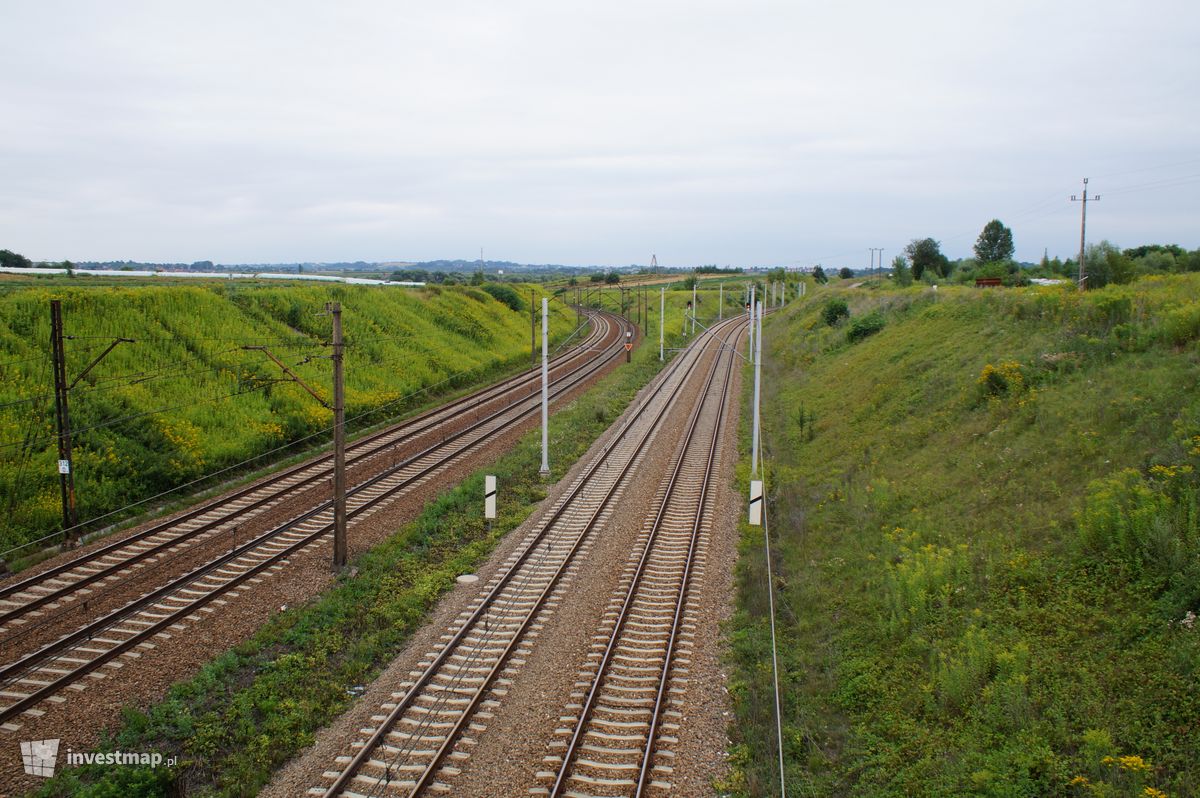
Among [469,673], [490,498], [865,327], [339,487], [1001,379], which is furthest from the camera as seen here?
[865,327]

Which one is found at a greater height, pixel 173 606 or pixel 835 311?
pixel 835 311

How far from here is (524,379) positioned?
47.7m

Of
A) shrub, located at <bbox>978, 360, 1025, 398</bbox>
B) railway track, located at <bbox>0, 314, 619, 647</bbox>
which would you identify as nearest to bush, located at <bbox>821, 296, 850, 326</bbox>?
railway track, located at <bbox>0, 314, 619, 647</bbox>

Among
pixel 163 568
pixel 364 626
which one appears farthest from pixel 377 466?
pixel 364 626

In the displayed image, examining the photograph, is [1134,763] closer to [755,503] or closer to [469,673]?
[469,673]

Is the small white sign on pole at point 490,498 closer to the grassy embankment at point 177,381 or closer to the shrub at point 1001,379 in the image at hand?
the grassy embankment at point 177,381

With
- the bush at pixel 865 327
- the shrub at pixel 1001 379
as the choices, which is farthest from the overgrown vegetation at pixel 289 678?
the bush at pixel 865 327

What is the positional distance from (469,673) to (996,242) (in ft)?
272

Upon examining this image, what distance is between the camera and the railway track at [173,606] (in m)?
11.5

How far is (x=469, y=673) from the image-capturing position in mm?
12047

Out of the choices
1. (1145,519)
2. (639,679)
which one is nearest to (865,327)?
(1145,519)

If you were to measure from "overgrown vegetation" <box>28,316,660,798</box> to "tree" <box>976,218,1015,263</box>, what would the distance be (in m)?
75.7

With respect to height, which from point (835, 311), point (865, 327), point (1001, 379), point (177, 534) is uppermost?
point (835, 311)

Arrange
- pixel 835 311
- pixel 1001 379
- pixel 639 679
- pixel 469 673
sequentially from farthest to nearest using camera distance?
pixel 835 311
pixel 1001 379
pixel 469 673
pixel 639 679
